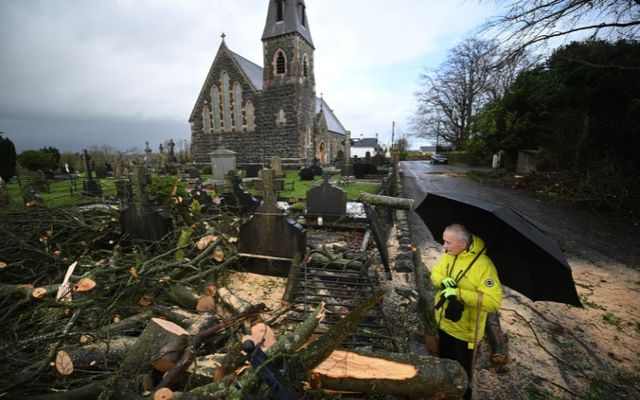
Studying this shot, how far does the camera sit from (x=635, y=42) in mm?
8312

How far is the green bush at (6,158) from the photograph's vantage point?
1515 centimetres

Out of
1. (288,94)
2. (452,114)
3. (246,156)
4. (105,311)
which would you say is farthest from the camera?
(452,114)

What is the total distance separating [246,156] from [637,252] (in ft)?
73.8

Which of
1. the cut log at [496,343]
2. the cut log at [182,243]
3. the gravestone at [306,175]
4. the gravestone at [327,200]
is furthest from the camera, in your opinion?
the gravestone at [306,175]

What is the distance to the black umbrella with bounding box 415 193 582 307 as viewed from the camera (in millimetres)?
1772

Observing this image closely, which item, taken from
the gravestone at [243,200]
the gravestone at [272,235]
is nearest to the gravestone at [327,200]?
the gravestone at [243,200]

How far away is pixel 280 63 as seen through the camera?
21578 mm

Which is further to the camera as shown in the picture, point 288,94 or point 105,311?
point 288,94

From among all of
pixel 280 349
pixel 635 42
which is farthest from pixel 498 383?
pixel 635 42

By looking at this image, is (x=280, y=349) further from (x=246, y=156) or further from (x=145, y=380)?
(x=246, y=156)

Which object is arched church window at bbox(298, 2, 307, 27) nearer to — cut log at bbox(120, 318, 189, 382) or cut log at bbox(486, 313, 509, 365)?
cut log at bbox(486, 313, 509, 365)

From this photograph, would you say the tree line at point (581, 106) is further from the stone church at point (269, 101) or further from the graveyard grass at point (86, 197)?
the stone church at point (269, 101)

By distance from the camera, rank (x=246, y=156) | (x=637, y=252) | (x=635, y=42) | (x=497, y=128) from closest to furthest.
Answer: (x=637, y=252) → (x=635, y=42) → (x=497, y=128) → (x=246, y=156)

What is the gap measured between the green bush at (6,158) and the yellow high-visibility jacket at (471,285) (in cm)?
2290
